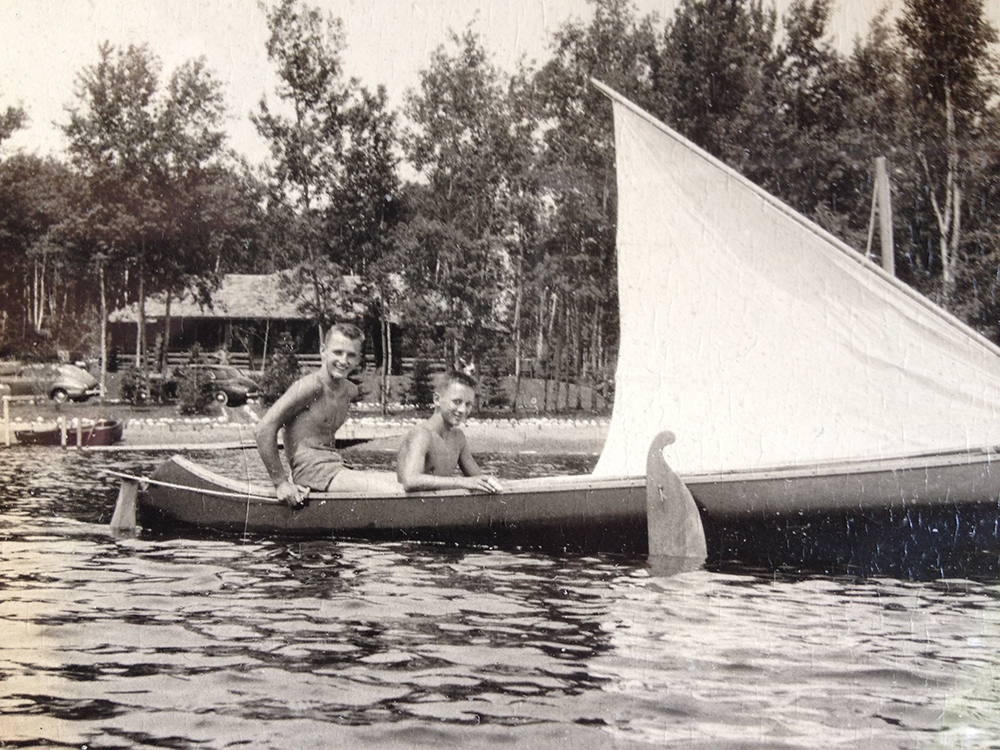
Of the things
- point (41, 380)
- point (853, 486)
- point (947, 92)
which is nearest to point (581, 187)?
point (947, 92)

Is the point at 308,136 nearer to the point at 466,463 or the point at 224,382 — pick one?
the point at 224,382

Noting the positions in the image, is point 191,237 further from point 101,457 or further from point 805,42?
point 805,42

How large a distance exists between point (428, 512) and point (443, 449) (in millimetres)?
309

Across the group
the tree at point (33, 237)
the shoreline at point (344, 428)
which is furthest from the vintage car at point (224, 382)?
the tree at point (33, 237)

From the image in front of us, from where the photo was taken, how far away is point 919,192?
22.6ft

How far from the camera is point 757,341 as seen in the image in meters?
5.16

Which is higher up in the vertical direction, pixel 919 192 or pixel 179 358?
pixel 919 192

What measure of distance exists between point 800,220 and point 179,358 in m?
9.83

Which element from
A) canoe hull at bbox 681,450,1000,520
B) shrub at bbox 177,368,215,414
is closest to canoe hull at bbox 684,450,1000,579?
canoe hull at bbox 681,450,1000,520

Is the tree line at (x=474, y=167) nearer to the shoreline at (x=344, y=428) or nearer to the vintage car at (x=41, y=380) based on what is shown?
the vintage car at (x=41, y=380)

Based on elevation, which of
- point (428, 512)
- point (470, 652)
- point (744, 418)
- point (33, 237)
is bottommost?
point (470, 652)

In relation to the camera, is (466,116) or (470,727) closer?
(470,727)

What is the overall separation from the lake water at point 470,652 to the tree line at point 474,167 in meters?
2.02

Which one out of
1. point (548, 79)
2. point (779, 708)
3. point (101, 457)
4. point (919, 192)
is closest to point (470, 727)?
point (779, 708)
